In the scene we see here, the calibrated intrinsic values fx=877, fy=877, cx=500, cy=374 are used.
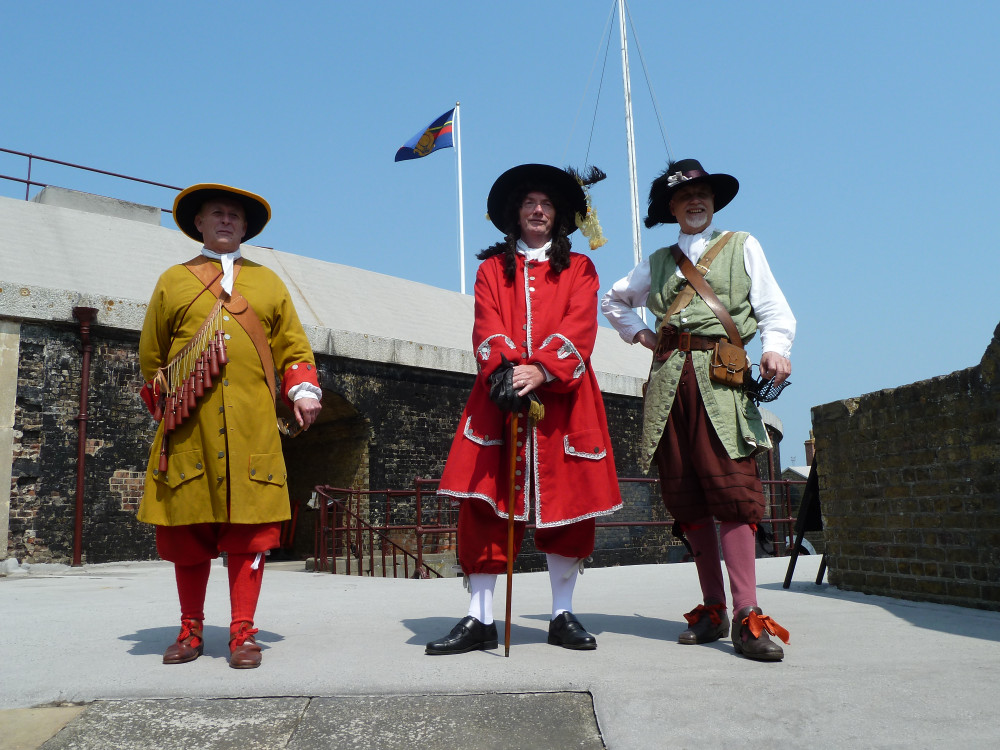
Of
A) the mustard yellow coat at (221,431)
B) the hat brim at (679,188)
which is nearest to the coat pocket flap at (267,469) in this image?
the mustard yellow coat at (221,431)

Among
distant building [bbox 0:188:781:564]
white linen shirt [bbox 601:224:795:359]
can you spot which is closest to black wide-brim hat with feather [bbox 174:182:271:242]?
white linen shirt [bbox 601:224:795:359]

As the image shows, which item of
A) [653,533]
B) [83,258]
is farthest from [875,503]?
[653,533]

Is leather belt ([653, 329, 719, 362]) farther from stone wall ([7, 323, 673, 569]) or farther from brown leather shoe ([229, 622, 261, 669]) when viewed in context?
stone wall ([7, 323, 673, 569])

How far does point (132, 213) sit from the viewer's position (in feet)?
41.3

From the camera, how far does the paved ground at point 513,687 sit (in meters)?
2.22

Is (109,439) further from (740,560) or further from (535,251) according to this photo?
(740,560)

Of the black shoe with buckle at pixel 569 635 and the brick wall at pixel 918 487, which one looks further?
the brick wall at pixel 918 487

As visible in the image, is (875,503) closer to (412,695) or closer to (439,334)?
(412,695)

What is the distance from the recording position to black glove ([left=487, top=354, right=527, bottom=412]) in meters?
3.29

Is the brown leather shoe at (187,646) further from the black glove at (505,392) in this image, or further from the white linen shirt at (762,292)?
the white linen shirt at (762,292)

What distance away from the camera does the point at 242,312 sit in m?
3.47

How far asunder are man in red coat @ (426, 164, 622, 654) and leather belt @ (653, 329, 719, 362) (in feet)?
0.97

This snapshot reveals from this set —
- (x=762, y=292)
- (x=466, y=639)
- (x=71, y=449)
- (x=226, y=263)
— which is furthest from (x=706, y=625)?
(x=71, y=449)

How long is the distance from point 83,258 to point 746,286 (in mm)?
9248
